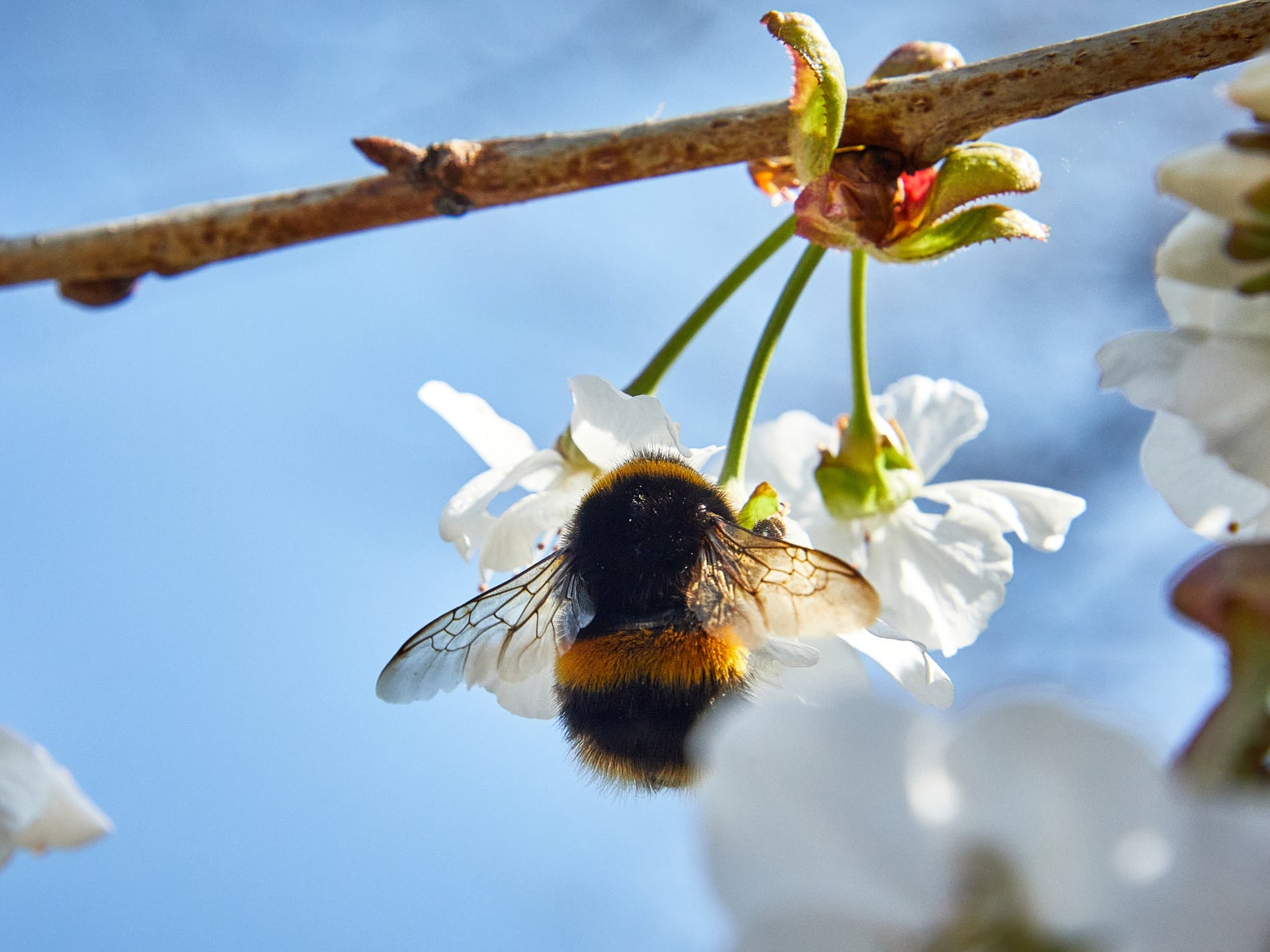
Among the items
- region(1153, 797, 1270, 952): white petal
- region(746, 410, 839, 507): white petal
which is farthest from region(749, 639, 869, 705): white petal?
region(1153, 797, 1270, 952): white petal

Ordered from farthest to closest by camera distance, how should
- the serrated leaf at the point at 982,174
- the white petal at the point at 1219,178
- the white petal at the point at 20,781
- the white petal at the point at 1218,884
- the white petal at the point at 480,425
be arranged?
1. the white petal at the point at 480,425
2. the serrated leaf at the point at 982,174
3. the white petal at the point at 20,781
4. the white petal at the point at 1219,178
5. the white petal at the point at 1218,884

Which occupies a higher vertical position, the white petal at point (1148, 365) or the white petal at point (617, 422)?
the white petal at point (617, 422)

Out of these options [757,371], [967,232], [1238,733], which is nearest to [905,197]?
[967,232]

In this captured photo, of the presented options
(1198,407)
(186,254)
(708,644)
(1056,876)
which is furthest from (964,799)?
(186,254)

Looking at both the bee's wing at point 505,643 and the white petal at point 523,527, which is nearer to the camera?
the bee's wing at point 505,643

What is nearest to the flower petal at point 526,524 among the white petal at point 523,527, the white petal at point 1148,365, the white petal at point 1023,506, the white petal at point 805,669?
the white petal at point 523,527

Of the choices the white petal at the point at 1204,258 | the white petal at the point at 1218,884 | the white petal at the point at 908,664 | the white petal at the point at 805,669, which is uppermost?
the white petal at the point at 1204,258

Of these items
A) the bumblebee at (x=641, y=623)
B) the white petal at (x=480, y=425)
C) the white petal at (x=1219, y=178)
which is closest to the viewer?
the white petal at (x=1219, y=178)

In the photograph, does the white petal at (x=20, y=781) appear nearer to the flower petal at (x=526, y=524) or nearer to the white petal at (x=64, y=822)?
the white petal at (x=64, y=822)
